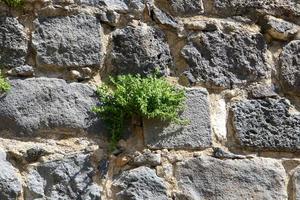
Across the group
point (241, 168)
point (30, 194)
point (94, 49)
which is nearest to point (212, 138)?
point (241, 168)

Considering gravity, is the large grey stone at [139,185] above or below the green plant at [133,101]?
below

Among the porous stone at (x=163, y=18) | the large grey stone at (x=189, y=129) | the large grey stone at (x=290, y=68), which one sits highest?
the porous stone at (x=163, y=18)

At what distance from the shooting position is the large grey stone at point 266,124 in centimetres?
246

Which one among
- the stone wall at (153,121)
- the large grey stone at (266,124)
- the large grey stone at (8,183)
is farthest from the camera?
the large grey stone at (266,124)

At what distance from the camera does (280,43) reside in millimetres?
2643

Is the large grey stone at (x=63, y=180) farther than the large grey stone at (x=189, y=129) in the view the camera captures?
No

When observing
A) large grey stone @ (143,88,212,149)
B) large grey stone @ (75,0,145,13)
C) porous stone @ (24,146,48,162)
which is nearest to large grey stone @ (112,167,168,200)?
large grey stone @ (143,88,212,149)

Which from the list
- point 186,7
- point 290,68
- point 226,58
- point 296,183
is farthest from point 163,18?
point 296,183

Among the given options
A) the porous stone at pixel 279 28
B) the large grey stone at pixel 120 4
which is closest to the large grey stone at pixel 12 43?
the large grey stone at pixel 120 4

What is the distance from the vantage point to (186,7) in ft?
8.38

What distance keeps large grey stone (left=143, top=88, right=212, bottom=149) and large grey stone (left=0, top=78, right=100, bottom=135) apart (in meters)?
0.19

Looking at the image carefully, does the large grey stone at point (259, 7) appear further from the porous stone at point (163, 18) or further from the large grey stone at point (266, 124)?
the large grey stone at point (266, 124)

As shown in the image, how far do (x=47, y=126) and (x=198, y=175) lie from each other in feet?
1.77

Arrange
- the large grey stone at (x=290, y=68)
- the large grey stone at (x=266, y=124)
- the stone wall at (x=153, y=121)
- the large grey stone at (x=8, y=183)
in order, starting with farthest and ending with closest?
1. the large grey stone at (x=290, y=68)
2. the large grey stone at (x=266, y=124)
3. the stone wall at (x=153, y=121)
4. the large grey stone at (x=8, y=183)
